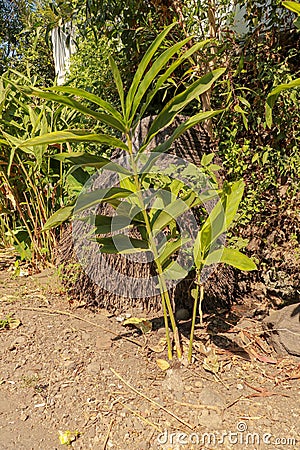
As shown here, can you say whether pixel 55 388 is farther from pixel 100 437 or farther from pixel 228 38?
pixel 228 38

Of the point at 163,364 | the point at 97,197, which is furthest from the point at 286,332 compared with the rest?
the point at 97,197

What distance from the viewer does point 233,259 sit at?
1.46 meters

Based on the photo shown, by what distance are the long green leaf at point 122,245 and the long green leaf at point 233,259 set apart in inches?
11.0

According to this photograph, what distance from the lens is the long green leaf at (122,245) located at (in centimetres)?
163

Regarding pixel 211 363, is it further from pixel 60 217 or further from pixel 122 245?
pixel 60 217

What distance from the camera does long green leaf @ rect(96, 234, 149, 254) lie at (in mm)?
1630

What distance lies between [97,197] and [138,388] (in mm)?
768

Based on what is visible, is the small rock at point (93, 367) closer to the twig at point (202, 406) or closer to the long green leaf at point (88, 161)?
the twig at point (202, 406)

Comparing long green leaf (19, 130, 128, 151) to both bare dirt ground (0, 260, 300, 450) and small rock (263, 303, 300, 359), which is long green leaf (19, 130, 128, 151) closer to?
bare dirt ground (0, 260, 300, 450)

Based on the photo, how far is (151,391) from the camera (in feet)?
5.22

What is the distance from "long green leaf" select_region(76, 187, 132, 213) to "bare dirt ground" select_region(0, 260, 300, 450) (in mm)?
738

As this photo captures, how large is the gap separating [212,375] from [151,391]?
0.86 ft

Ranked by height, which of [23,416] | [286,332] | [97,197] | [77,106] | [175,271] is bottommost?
[23,416]

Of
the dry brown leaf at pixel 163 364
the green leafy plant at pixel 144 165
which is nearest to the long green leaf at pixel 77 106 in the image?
the green leafy plant at pixel 144 165
